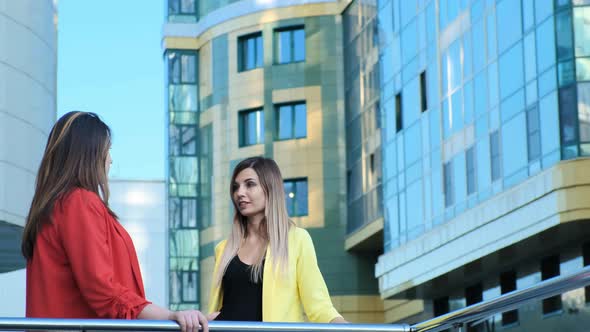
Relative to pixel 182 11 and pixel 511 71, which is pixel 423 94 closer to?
pixel 511 71

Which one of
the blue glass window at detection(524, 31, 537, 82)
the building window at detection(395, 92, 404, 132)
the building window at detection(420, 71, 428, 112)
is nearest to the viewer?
the blue glass window at detection(524, 31, 537, 82)

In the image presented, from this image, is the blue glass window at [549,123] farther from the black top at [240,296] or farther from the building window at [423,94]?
the black top at [240,296]

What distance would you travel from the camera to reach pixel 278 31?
55938 millimetres

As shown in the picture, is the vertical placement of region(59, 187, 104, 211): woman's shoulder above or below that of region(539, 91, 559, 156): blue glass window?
below

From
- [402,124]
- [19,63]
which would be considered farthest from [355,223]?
[19,63]

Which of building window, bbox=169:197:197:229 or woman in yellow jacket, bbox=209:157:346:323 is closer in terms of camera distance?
woman in yellow jacket, bbox=209:157:346:323

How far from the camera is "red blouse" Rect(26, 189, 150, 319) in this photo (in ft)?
18.8

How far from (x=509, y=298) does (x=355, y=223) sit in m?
45.4

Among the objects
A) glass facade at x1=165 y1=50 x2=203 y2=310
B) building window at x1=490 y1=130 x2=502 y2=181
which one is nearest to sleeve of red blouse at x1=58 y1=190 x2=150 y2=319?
building window at x1=490 y1=130 x2=502 y2=181

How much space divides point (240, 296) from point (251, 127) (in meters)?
48.3

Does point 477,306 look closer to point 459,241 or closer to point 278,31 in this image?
point 459,241

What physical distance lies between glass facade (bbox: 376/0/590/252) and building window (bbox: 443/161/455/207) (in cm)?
3

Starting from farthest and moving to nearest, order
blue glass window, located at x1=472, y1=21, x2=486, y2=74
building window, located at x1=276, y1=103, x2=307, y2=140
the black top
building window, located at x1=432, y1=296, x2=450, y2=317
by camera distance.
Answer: building window, located at x1=276, y1=103, x2=307, y2=140 < building window, located at x1=432, y1=296, x2=450, y2=317 < blue glass window, located at x1=472, y1=21, x2=486, y2=74 < the black top

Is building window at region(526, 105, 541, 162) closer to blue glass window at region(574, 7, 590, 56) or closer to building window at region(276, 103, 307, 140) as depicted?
blue glass window at region(574, 7, 590, 56)
